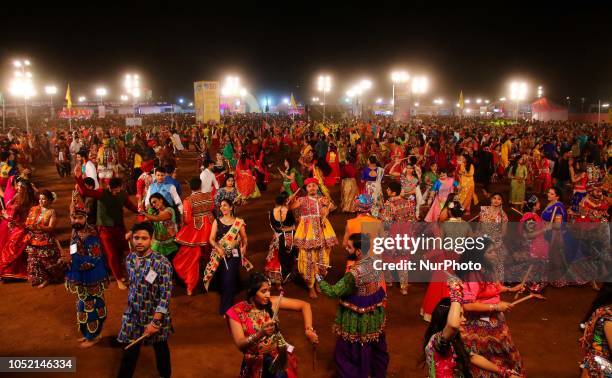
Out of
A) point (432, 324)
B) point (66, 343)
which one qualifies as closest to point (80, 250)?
point (66, 343)

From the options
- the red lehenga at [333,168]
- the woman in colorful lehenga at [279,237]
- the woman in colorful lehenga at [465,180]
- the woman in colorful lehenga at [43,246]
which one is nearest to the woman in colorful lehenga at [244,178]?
the red lehenga at [333,168]

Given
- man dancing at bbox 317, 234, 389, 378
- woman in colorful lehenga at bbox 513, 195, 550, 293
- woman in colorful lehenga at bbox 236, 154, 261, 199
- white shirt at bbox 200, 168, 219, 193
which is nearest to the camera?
man dancing at bbox 317, 234, 389, 378

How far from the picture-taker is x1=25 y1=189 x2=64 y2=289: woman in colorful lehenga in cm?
634

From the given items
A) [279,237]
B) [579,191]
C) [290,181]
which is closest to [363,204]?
[279,237]

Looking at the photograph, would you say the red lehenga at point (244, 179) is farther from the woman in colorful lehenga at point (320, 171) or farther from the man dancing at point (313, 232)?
the man dancing at point (313, 232)

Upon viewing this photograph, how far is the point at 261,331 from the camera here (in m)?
2.98

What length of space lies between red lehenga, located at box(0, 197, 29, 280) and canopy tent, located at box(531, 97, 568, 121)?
50.5 meters

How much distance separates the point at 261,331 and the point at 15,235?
5.52 metres

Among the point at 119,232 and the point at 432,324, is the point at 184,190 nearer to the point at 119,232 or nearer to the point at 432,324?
the point at 119,232

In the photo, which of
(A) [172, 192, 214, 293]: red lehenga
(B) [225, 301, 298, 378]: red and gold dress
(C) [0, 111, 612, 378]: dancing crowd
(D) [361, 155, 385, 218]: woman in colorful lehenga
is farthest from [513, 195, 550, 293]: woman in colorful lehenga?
(B) [225, 301, 298, 378]: red and gold dress

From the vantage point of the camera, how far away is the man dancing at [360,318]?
12.9 ft

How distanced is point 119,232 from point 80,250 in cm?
163

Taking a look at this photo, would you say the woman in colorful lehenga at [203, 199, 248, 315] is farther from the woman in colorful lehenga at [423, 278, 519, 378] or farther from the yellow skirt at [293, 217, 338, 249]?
the woman in colorful lehenga at [423, 278, 519, 378]

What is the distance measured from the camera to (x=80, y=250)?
16.4ft
